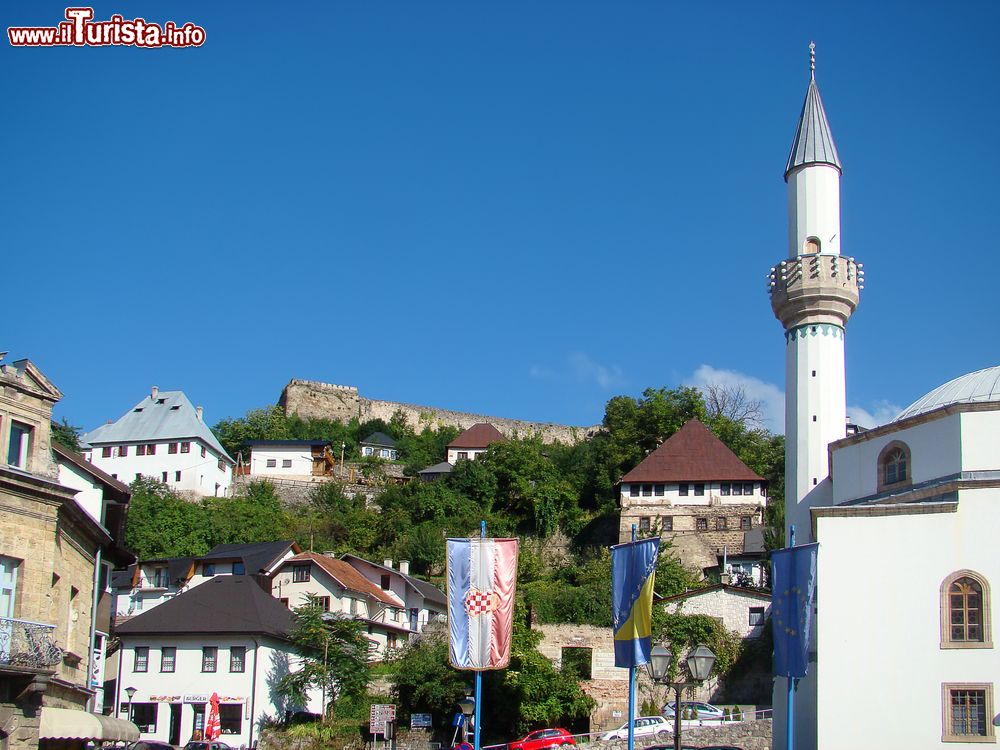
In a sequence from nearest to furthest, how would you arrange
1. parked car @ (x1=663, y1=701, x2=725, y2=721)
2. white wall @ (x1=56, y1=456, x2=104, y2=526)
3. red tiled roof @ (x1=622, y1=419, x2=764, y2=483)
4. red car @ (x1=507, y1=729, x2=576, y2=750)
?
1. white wall @ (x1=56, y1=456, x2=104, y2=526)
2. red car @ (x1=507, y1=729, x2=576, y2=750)
3. parked car @ (x1=663, y1=701, x2=725, y2=721)
4. red tiled roof @ (x1=622, y1=419, x2=764, y2=483)

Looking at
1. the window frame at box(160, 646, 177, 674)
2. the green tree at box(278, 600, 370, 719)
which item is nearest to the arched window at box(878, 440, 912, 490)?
the green tree at box(278, 600, 370, 719)

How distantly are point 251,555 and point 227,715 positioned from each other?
1165cm

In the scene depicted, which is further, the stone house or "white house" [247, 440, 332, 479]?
"white house" [247, 440, 332, 479]

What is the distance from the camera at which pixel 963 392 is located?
36.8 metres

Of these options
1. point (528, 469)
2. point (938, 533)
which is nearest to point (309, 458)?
point (528, 469)

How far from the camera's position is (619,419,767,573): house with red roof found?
6281 cm

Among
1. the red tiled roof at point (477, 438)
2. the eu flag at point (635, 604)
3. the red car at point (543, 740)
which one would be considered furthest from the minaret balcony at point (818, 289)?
the red tiled roof at point (477, 438)

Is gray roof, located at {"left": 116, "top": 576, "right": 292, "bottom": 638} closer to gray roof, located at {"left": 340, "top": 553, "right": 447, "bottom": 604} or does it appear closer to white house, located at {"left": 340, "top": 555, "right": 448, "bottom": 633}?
white house, located at {"left": 340, "top": 555, "right": 448, "bottom": 633}

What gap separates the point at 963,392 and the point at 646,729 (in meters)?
14.0

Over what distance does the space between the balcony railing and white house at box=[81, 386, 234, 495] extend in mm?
52865

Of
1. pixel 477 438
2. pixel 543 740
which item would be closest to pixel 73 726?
pixel 543 740

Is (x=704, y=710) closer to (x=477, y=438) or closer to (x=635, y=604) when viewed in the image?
(x=635, y=604)

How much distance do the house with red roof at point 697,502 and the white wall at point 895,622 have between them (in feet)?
101

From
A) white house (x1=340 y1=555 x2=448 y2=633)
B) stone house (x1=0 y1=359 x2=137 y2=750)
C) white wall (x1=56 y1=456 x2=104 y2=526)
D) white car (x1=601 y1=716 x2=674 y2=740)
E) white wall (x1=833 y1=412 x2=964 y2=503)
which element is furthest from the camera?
white house (x1=340 y1=555 x2=448 y2=633)
